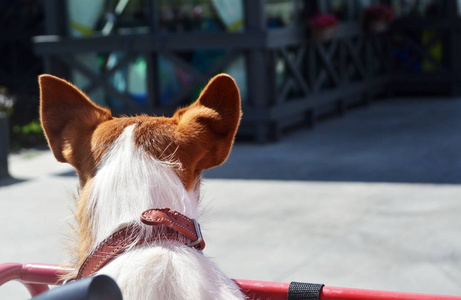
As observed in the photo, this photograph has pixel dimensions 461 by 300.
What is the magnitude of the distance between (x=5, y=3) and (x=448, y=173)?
461 inches

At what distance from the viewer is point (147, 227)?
1.68 meters

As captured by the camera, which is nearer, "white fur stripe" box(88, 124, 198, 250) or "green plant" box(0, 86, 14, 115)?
"white fur stripe" box(88, 124, 198, 250)

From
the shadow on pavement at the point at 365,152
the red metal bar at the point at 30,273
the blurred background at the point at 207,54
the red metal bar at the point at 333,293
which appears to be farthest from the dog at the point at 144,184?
the blurred background at the point at 207,54

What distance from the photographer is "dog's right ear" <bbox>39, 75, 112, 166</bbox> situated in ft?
6.31

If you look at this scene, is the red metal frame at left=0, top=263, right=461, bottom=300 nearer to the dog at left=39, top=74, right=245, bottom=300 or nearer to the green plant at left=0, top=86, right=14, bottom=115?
the dog at left=39, top=74, right=245, bottom=300

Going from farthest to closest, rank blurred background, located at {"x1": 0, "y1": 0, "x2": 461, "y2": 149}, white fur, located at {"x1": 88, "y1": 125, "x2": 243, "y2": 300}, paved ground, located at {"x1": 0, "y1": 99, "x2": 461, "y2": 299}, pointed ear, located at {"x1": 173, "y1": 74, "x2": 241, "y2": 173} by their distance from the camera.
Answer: blurred background, located at {"x1": 0, "y1": 0, "x2": 461, "y2": 149} → paved ground, located at {"x1": 0, "y1": 99, "x2": 461, "y2": 299} → pointed ear, located at {"x1": 173, "y1": 74, "x2": 241, "y2": 173} → white fur, located at {"x1": 88, "y1": 125, "x2": 243, "y2": 300}

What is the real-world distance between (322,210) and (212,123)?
17.1ft

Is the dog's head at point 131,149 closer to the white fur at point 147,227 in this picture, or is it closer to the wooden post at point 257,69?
the white fur at point 147,227

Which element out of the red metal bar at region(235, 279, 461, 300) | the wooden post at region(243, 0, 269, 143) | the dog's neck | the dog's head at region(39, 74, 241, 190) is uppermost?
the dog's head at region(39, 74, 241, 190)

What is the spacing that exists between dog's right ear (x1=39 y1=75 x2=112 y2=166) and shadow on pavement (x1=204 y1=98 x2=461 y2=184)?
249 inches

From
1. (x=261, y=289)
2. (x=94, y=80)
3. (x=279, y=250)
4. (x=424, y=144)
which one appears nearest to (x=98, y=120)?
(x=261, y=289)

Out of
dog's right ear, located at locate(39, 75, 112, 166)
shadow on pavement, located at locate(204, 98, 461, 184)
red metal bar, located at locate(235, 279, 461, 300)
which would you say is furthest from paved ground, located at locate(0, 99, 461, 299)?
dog's right ear, located at locate(39, 75, 112, 166)

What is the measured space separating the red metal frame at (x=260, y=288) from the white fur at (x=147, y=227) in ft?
0.89

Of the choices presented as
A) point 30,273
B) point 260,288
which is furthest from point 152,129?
point 30,273
